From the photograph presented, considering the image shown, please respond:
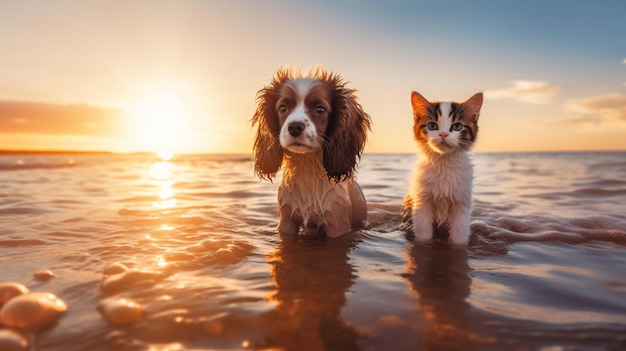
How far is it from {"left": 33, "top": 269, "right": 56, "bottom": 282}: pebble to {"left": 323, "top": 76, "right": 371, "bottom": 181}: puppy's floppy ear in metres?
2.86

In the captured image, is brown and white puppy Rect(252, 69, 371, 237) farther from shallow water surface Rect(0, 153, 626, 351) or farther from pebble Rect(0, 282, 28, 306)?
pebble Rect(0, 282, 28, 306)

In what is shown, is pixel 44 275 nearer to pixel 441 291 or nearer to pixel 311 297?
pixel 311 297

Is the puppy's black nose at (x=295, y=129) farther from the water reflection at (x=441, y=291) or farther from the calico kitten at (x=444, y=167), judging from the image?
the water reflection at (x=441, y=291)

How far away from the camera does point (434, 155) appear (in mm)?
4562

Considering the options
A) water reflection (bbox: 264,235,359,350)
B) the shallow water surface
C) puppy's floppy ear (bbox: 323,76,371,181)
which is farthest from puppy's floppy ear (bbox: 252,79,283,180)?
water reflection (bbox: 264,235,359,350)

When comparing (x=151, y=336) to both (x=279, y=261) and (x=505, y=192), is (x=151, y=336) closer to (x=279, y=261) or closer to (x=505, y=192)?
(x=279, y=261)

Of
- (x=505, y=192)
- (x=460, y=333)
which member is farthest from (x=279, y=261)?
(x=505, y=192)

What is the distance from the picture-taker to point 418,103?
4617 millimetres

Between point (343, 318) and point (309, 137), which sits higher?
point (309, 137)

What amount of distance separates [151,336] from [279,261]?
156cm

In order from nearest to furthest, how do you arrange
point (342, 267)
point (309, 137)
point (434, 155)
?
point (342, 267) → point (309, 137) → point (434, 155)

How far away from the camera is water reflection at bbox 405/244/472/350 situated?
2.05m

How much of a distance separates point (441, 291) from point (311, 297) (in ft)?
3.18

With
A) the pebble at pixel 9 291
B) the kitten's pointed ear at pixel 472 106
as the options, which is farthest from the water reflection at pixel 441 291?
the pebble at pixel 9 291
